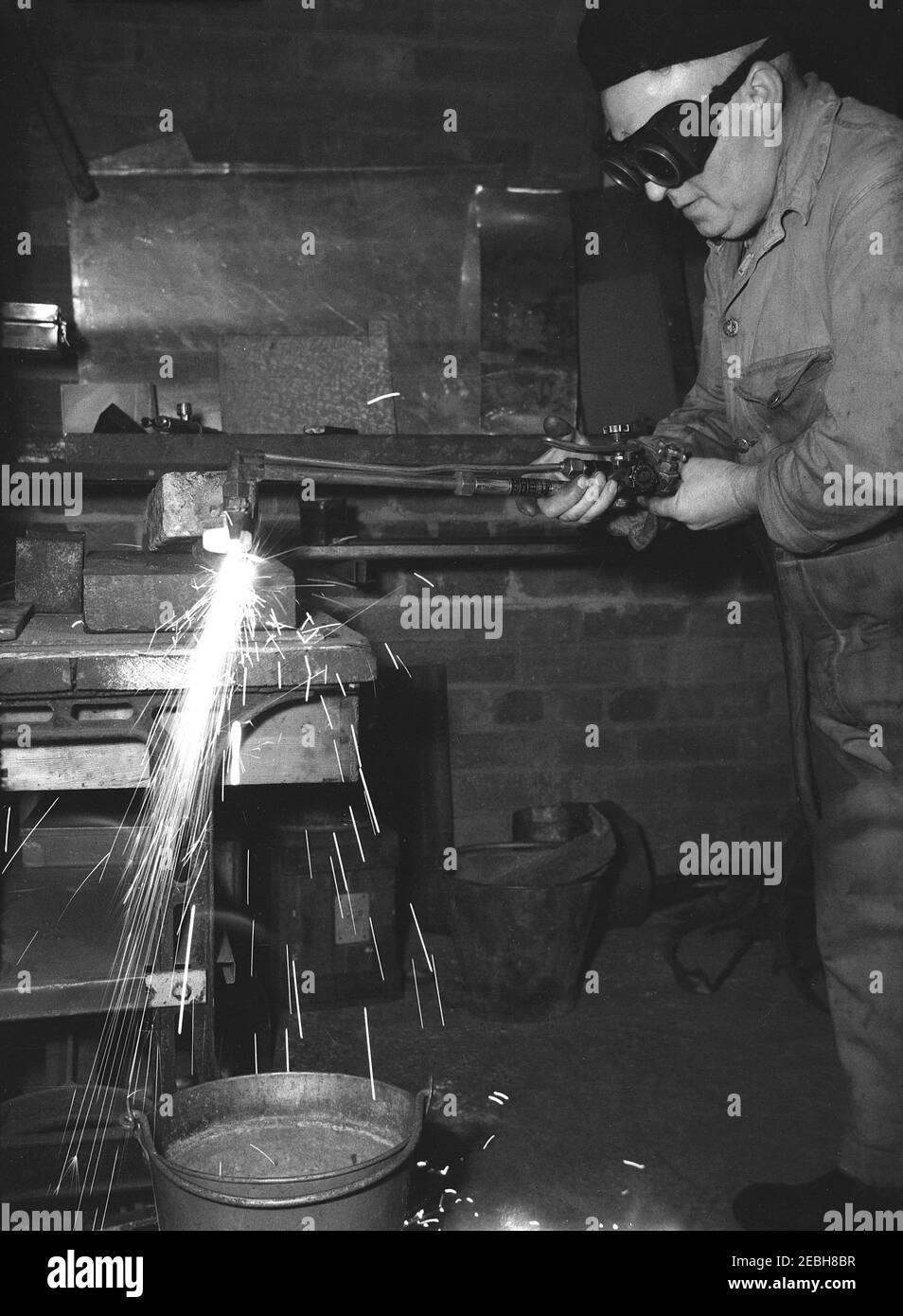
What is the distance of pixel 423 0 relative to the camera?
3910 millimetres

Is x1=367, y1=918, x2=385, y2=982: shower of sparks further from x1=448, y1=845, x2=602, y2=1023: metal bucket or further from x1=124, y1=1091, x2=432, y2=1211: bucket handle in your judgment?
x1=124, y1=1091, x2=432, y2=1211: bucket handle

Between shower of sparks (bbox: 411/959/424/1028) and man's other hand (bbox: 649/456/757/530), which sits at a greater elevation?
man's other hand (bbox: 649/456/757/530)

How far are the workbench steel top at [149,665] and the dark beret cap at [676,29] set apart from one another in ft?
3.62

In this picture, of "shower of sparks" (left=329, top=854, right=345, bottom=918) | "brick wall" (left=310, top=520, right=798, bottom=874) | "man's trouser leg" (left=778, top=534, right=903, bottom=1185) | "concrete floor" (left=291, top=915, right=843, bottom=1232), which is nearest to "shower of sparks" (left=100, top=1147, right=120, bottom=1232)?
"concrete floor" (left=291, top=915, right=843, bottom=1232)

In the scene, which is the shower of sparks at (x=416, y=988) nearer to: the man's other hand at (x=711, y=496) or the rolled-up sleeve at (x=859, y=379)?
the man's other hand at (x=711, y=496)

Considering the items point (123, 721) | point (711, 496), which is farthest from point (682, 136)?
point (123, 721)

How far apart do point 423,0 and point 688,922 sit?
3.28m

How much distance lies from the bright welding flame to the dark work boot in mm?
1241

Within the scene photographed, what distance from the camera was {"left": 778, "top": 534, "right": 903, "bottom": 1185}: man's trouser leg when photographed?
1988 mm

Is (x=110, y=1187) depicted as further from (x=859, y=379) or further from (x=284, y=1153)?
(x=859, y=379)

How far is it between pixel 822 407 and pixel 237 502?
105 centimetres

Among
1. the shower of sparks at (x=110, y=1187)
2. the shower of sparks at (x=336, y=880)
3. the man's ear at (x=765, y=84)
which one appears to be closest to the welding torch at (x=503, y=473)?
the man's ear at (x=765, y=84)

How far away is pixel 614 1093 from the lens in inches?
114

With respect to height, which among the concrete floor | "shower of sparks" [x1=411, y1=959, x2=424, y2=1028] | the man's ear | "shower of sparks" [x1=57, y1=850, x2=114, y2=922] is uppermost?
the man's ear
